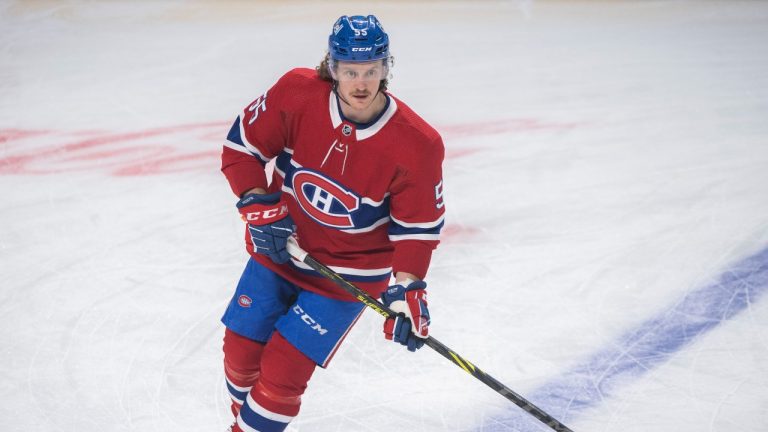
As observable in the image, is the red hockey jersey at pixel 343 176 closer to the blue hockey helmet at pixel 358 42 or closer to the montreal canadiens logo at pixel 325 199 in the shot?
the montreal canadiens logo at pixel 325 199

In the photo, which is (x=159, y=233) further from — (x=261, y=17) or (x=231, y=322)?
(x=261, y=17)

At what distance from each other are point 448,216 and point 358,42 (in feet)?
7.55

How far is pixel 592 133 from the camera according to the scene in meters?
5.71

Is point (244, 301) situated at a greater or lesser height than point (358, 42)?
lesser

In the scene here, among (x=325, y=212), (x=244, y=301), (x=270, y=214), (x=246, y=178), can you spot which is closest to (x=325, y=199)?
(x=325, y=212)

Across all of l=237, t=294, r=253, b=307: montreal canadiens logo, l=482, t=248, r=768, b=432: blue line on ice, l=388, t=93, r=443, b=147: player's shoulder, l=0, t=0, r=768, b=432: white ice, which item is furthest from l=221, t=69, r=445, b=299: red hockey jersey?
l=482, t=248, r=768, b=432: blue line on ice

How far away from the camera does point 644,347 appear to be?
3.40 m

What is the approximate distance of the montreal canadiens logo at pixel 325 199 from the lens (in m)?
2.39

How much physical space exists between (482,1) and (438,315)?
594cm

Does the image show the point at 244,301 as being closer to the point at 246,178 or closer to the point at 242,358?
the point at 242,358

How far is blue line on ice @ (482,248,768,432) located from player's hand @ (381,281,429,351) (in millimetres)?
769

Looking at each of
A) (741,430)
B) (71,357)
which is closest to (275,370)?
(71,357)

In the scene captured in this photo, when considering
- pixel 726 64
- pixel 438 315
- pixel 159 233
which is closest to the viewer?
pixel 438 315

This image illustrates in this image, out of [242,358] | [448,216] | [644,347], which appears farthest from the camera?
[448,216]
